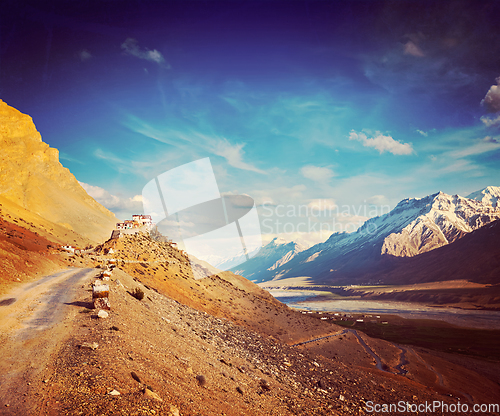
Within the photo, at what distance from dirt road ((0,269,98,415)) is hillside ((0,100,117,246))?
64763 millimetres

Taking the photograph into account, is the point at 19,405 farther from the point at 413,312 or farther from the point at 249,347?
the point at 413,312

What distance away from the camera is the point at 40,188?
9625 cm

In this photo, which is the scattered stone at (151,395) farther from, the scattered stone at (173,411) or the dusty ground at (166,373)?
the scattered stone at (173,411)

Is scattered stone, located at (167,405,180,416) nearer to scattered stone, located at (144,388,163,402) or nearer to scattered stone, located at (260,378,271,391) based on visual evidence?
scattered stone, located at (144,388,163,402)

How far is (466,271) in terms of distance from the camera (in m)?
189

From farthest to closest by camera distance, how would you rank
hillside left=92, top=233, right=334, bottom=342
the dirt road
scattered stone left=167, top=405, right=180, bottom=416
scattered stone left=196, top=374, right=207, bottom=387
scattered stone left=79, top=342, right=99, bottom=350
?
hillside left=92, top=233, right=334, bottom=342 < scattered stone left=196, top=374, right=207, bottom=387 < scattered stone left=79, top=342, right=99, bottom=350 < scattered stone left=167, top=405, right=180, bottom=416 < the dirt road

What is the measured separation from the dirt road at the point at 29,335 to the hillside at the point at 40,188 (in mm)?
64763

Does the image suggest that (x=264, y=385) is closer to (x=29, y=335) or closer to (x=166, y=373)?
(x=166, y=373)

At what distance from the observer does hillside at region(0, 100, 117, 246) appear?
261ft

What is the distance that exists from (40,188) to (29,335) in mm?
108134

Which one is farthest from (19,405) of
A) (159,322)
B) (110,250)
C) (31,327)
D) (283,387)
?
(110,250)

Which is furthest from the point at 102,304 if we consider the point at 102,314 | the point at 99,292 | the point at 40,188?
the point at 40,188


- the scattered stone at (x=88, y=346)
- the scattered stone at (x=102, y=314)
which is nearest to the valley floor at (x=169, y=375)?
the scattered stone at (x=88, y=346)

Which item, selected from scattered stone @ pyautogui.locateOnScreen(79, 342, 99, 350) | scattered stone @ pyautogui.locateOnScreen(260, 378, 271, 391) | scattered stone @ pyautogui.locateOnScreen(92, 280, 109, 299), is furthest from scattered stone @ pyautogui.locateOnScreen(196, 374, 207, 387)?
scattered stone @ pyautogui.locateOnScreen(92, 280, 109, 299)
